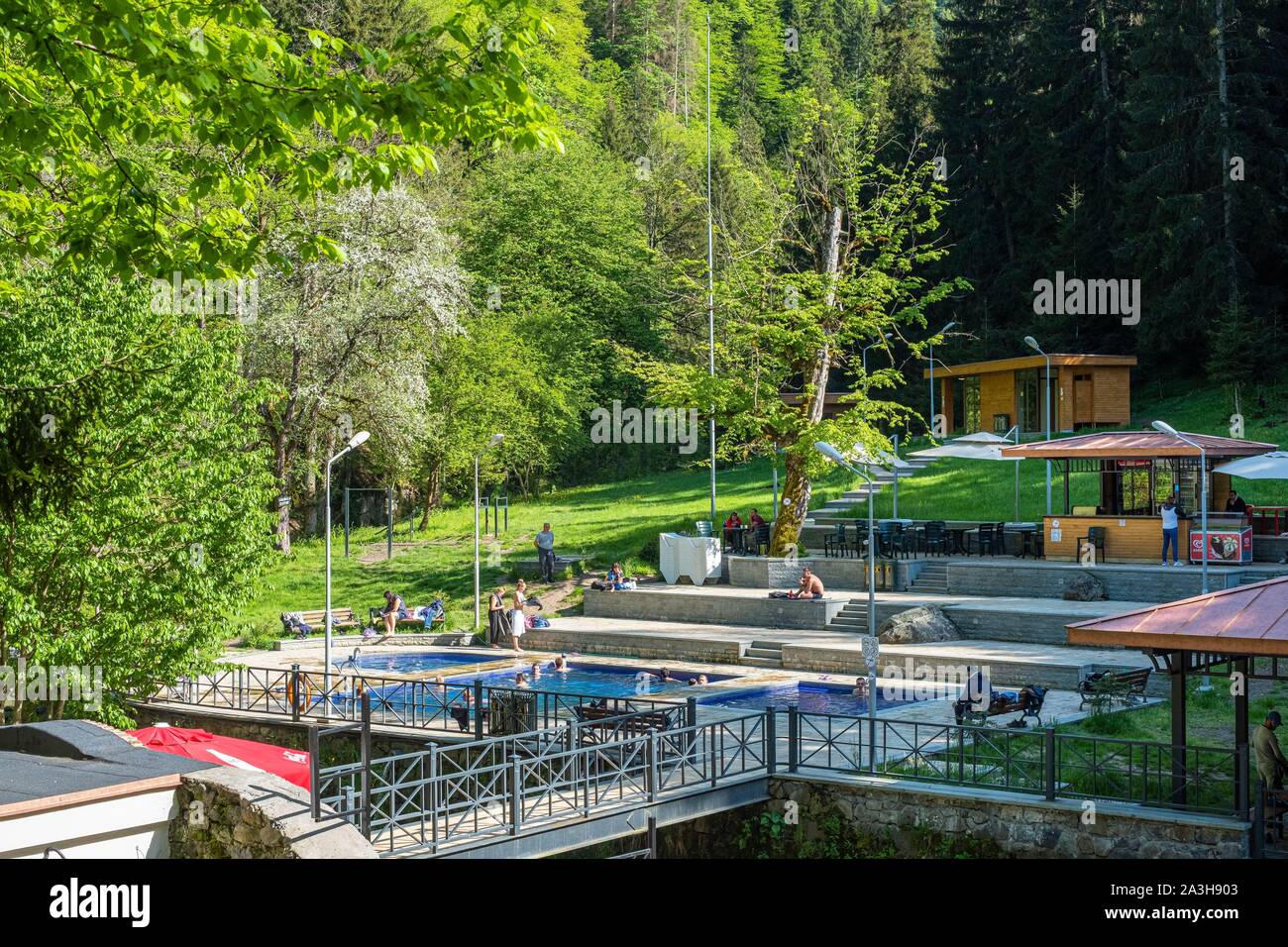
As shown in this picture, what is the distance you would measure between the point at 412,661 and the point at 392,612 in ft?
8.91

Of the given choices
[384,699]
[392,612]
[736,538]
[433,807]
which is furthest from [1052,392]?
[433,807]

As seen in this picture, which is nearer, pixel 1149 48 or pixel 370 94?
pixel 370 94

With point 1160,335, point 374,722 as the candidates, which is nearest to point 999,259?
point 1160,335

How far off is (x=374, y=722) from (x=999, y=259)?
48.2m

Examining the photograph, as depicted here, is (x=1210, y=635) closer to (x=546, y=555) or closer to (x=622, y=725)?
(x=622, y=725)

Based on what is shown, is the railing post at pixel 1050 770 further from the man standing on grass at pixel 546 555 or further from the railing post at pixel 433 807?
the man standing on grass at pixel 546 555

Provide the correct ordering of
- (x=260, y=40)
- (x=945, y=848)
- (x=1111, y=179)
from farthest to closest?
1. (x=1111, y=179)
2. (x=945, y=848)
3. (x=260, y=40)

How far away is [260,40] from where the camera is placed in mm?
9125

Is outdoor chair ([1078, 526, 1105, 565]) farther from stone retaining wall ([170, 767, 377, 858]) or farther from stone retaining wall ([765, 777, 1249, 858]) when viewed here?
stone retaining wall ([170, 767, 377, 858])

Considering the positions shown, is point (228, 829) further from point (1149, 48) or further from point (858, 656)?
point (1149, 48)

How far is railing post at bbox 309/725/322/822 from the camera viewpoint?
1235 cm

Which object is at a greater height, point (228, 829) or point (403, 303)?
point (403, 303)

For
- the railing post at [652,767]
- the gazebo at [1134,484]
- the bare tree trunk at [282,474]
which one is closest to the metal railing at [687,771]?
the railing post at [652,767]

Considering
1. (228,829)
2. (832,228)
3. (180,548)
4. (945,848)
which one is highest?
(832,228)
